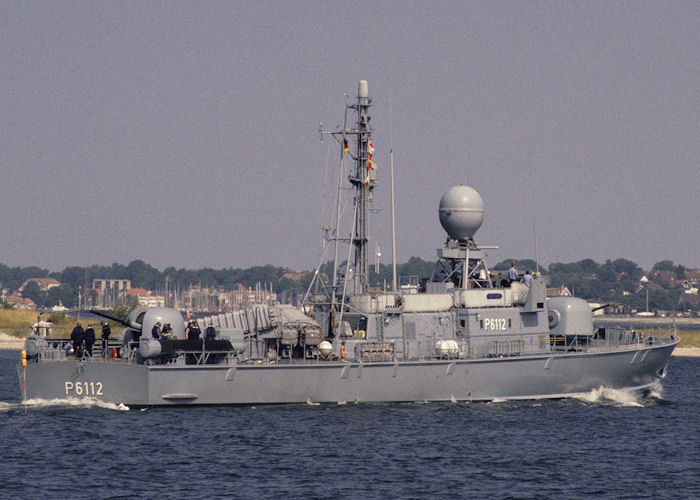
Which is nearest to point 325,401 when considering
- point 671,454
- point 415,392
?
point 415,392

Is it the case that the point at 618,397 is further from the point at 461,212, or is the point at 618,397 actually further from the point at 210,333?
the point at 210,333

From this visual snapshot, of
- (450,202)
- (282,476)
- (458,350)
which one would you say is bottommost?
(282,476)

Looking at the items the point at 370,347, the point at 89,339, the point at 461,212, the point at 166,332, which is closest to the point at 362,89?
the point at 461,212

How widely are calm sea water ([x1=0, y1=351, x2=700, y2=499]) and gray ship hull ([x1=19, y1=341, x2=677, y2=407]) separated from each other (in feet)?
1.45

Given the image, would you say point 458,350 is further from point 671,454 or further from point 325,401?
point 671,454

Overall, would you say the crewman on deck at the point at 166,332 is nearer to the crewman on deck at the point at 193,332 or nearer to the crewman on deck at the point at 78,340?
the crewman on deck at the point at 193,332

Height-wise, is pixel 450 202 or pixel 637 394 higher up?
pixel 450 202

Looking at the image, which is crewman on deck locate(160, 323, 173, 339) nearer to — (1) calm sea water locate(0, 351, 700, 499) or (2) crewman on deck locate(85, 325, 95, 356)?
(2) crewman on deck locate(85, 325, 95, 356)

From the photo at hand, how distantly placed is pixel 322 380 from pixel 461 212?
9.61 meters

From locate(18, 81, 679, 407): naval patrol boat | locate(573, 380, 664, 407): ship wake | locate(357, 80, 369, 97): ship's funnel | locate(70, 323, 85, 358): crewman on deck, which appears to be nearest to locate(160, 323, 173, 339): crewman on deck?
locate(18, 81, 679, 407): naval patrol boat

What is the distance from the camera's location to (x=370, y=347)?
33.5m

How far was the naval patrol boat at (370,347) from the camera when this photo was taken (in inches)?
1248

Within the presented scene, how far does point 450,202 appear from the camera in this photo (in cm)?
3838

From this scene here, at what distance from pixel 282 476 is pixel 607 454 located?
30.8 feet
